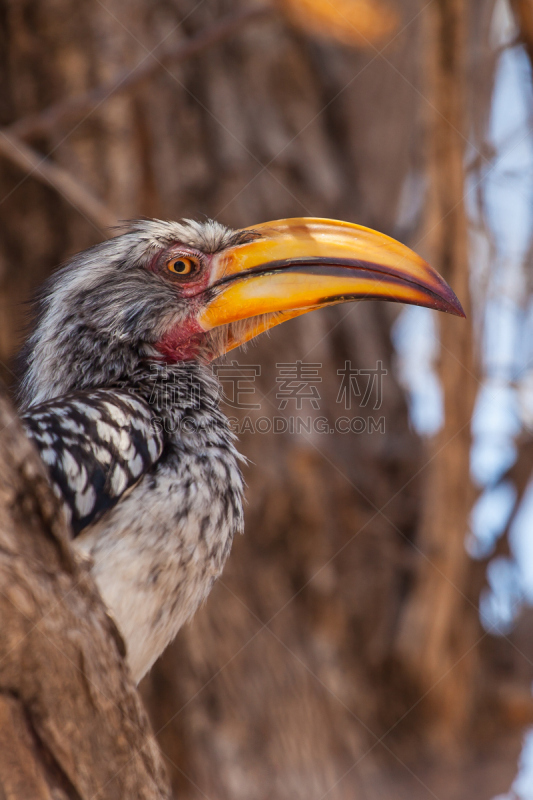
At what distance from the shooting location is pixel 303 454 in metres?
4.27

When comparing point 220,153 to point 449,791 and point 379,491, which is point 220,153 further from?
point 449,791

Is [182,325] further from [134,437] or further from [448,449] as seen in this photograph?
[448,449]

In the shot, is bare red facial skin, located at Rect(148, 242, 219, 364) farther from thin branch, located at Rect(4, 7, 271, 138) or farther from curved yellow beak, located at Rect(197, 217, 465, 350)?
thin branch, located at Rect(4, 7, 271, 138)

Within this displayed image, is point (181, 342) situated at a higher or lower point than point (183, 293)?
lower

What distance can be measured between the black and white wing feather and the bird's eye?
61cm

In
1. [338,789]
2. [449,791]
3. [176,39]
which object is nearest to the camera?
[338,789]

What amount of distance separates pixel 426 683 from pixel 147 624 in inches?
94.8

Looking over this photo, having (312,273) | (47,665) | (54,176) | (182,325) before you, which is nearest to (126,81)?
(54,176)

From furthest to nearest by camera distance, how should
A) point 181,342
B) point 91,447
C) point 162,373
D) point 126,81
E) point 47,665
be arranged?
point 126,81 → point 181,342 → point 162,373 → point 91,447 → point 47,665

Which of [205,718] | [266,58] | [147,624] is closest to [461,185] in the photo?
[147,624]

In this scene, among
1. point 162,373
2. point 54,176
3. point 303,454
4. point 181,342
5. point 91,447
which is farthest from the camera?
point 303,454

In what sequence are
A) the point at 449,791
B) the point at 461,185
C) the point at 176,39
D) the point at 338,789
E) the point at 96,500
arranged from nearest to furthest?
the point at 96,500 → the point at 461,185 → the point at 338,789 → the point at 449,791 → the point at 176,39

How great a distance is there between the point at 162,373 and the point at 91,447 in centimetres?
48

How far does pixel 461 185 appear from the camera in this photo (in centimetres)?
314
